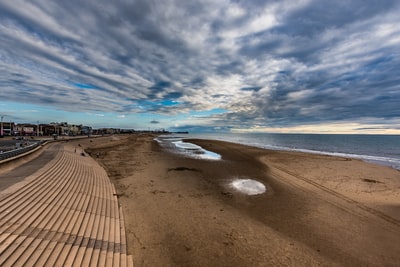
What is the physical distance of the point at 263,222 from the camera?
30.4ft

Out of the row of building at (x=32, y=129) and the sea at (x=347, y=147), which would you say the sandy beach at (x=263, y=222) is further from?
the row of building at (x=32, y=129)

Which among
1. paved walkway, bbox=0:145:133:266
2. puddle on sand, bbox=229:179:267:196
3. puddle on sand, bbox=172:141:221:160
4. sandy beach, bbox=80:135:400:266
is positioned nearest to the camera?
paved walkway, bbox=0:145:133:266

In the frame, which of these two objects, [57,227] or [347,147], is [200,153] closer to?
[57,227]

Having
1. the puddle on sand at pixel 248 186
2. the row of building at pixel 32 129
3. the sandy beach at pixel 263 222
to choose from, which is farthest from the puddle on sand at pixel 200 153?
the row of building at pixel 32 129

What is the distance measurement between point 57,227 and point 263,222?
825 centimetres

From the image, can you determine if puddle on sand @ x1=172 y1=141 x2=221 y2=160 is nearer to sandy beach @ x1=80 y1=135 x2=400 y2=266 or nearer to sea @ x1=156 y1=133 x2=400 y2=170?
sea @ x1=156 y1=133 x2=400 y2=170

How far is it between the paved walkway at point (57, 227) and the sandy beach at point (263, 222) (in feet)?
3.18

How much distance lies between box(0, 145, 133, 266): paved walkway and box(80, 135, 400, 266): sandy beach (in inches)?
38.2

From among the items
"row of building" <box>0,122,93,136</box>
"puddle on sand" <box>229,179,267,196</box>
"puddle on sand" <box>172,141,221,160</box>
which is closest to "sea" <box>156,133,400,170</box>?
"puddle on sand" <box>172,141,221,160</box>

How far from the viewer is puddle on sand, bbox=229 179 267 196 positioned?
45.1ft

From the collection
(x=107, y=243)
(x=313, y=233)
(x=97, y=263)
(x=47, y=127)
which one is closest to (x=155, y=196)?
(x=107, y=243)

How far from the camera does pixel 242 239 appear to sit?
7.78 m

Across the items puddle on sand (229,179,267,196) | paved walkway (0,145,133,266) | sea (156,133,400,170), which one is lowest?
sea (156,133,400,170)

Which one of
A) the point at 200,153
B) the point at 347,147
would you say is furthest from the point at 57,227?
the point at 347,147
